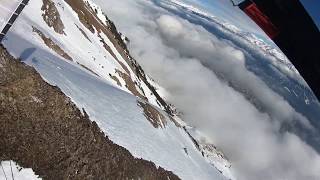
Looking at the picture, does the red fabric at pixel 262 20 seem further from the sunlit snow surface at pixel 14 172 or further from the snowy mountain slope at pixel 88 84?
the snowy mountain slope at pixel 88 84

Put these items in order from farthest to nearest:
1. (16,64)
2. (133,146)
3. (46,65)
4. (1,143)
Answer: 1. (133,146)
2. (46,65)
3. (16,64)
4. (1,143)

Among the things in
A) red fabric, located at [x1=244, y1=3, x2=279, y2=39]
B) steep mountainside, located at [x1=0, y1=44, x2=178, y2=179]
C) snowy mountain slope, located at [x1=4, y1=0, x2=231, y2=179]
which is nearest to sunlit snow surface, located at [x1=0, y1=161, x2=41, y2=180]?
steep mountainside, located at [x1=0, y1=44, x2=178, y2=179]

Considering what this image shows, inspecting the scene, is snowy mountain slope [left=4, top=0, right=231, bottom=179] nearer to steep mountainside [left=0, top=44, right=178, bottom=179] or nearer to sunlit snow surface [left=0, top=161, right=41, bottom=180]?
steep mountainside [left=0, top=44, right=178, bottom=179]

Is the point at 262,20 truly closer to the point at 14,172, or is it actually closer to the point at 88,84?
the point at 14,172

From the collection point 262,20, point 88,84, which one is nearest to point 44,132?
point 262,20

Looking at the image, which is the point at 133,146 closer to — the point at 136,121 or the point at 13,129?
the point at 136,121

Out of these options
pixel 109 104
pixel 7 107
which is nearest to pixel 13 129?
pixel 7 107
